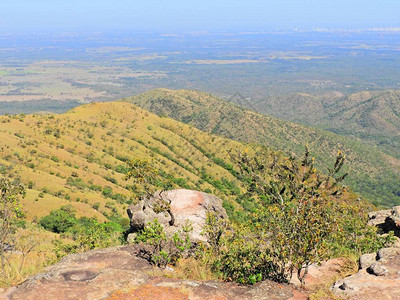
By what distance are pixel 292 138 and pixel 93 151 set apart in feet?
278

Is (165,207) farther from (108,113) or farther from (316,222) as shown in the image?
(108,113)

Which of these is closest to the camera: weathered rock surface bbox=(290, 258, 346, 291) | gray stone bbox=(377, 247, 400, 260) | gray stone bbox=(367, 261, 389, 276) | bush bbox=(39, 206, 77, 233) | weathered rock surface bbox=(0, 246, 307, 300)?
weathered rock surface bbox=(0, 246, 307, 300)

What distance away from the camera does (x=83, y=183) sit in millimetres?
44031

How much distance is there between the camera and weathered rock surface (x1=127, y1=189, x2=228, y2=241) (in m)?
21.0

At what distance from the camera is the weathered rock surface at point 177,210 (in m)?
21.0

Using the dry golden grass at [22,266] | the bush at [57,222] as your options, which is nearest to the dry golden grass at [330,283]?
the dry golden grass at [22,266]

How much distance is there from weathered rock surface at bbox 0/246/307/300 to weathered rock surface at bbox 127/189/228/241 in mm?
7509

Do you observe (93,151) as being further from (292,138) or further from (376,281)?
(292,138)

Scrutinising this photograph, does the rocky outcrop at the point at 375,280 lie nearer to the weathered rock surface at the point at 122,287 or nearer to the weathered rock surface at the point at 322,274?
the weathered rock surface at the point at 322,274

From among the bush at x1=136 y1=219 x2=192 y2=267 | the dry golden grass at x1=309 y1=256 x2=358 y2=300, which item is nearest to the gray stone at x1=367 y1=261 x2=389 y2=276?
the dry golden grass at x1=309 y1=256 x2=358 y2=300

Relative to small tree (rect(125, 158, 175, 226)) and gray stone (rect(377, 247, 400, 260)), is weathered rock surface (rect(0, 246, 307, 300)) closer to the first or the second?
gray stone (rect(377, 247, 400, 260))

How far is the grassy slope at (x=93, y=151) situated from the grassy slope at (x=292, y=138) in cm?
4110

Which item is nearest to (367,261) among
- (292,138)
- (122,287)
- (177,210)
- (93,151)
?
(122,287)

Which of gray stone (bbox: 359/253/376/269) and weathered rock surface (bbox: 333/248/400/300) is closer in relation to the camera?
weathered rock surface (bbox: 333/248/400/300)
